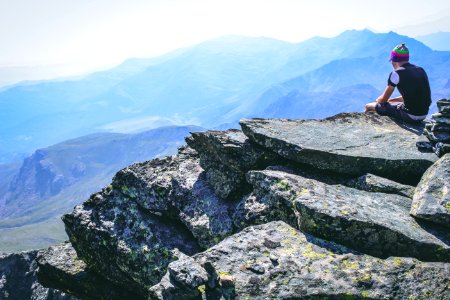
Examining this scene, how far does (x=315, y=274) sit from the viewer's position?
8242 millimetres

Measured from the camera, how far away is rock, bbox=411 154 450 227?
9.03 m

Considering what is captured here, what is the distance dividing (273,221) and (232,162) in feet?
11.5

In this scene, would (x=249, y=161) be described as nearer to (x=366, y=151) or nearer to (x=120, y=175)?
(x=366, y=151)

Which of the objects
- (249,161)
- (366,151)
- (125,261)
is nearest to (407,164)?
(366,151)

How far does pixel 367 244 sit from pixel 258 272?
2871mm

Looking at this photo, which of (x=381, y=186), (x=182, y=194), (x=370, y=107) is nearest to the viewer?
(x=381, y=186)

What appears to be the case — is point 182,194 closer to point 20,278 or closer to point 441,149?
point 441,149

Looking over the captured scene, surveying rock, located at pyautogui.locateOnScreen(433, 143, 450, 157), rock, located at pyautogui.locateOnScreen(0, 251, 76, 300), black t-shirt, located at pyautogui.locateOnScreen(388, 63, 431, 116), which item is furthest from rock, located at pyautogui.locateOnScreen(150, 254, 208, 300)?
rock, located at pyautogui.locateOnScreen(0, 251, 76, 300)

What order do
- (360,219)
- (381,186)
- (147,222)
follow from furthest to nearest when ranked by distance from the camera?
1. (147,222)
2. (381,186)
3. (360,219)

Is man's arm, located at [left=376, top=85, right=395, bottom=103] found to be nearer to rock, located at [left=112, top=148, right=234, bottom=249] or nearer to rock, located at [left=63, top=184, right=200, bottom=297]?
rock, located at [left=112, top=148, right=234, bottom=249]

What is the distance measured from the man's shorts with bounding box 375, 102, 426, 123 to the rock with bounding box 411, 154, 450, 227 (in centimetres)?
588

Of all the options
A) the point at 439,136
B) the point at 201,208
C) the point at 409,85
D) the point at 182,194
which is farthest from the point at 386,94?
the point at 182,194

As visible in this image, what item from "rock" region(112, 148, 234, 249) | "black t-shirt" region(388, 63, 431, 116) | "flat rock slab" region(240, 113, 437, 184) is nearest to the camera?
"flat rock slab" region(240, 113, 437, 184)

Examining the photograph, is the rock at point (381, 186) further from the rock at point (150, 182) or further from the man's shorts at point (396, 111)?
the rock at point (150, 182)
